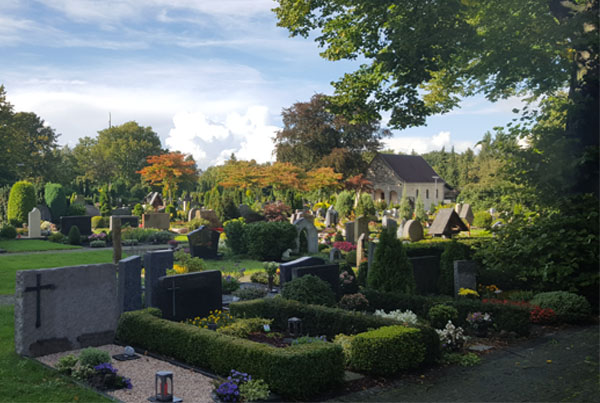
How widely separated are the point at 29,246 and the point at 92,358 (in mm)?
21510

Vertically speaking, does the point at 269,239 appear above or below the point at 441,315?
above

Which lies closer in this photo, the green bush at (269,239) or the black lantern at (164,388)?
the black lantern at (164,388)

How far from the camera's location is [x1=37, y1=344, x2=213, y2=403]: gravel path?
7809 mm

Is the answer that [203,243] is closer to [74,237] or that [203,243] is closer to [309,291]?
[74,237]

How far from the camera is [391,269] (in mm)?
14312

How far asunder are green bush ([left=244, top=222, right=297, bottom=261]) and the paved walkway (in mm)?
13650

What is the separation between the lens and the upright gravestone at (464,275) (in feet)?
49.9

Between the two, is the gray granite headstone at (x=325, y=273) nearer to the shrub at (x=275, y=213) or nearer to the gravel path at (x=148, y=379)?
the gravel path at (x=148, y=379)

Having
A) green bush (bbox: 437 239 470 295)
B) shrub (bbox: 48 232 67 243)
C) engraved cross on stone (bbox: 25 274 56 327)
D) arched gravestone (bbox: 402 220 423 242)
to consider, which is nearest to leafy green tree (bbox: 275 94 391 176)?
arched gravestone (bbox: 402 220 423 242)

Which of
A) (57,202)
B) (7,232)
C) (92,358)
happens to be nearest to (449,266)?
(92,358)

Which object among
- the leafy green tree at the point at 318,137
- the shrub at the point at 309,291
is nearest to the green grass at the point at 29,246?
the shrub at the point at 309,291

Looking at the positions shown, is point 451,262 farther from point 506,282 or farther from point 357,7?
point 357,7

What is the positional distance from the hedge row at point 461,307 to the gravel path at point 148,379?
579 centimetres

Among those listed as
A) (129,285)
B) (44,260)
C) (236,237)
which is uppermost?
(236,237)
